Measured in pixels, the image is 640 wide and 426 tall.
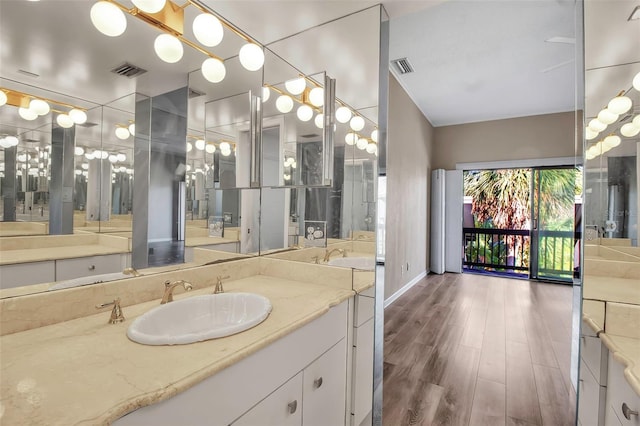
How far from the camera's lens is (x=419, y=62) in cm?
331

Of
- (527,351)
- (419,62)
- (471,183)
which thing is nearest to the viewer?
(527,351)

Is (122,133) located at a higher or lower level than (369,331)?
higher

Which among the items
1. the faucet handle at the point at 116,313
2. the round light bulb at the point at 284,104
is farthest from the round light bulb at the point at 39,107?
the round light bulb at the point at 284,104

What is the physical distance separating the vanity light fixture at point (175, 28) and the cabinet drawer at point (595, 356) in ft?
7.12

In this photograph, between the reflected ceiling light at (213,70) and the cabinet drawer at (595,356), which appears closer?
the cabinet drawer at (595,356)

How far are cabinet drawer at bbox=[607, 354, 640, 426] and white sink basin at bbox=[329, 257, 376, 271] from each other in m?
1.03

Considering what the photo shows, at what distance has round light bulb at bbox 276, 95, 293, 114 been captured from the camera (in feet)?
6.40

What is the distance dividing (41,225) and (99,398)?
77cm

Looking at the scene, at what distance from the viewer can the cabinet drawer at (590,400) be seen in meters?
1.13

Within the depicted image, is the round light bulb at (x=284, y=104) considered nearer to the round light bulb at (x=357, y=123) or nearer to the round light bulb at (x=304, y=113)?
the round light bulb at (x=304, y=113)

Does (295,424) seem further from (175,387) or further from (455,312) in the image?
(455,312)

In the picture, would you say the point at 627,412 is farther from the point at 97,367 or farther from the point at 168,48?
the point at 168,48

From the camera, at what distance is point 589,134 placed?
130 centimetres

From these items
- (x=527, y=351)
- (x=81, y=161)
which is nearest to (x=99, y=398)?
(x=81, y=161)
